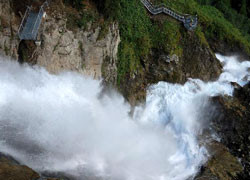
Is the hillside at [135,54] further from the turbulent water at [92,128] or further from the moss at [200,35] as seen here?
the turbulent water at [92,128]

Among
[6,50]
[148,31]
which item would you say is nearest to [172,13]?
[148,31]

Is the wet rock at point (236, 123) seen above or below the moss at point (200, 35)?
below

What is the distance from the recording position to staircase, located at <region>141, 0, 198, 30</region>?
77.7ft

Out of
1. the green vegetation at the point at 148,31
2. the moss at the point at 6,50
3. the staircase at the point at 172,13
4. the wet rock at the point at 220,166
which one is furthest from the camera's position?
the staircase at the point at 172,13

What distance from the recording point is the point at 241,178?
55.9 ft

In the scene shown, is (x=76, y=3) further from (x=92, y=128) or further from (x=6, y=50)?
(x=92, y=128)

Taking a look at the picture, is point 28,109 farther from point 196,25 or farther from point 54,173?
point 196,25

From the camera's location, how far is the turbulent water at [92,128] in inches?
552

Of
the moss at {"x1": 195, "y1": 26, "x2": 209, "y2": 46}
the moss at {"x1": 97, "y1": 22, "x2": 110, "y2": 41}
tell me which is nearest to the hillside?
the moss at {"x1": 97, "y1": 22, "x2": 110, "y2": 41}

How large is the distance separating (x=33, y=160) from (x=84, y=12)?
35.0 feet

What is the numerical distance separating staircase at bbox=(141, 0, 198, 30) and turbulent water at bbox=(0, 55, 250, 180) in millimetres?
7956

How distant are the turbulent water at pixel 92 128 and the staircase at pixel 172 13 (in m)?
7.96

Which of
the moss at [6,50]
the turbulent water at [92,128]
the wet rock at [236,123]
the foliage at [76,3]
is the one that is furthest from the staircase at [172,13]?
the moss at [6,50]

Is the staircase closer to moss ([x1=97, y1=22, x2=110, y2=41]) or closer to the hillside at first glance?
the hillside
